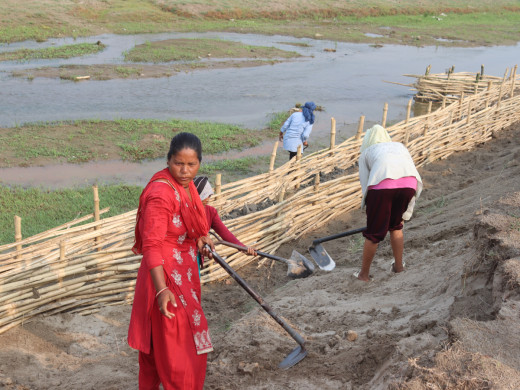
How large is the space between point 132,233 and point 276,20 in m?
23.9

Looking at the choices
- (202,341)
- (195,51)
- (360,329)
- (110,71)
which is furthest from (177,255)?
(195,51)

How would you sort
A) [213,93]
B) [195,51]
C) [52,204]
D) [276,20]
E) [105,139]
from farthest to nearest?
[276,20] < [195,51] < [213,93] < [105,139] < [52,204]

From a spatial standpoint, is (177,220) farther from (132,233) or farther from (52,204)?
(52,204)

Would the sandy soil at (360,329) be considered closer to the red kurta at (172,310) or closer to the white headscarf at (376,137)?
the red kurta at (172,310)

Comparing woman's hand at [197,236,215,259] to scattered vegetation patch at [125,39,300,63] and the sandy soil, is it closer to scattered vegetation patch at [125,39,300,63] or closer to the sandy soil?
the sandy soil

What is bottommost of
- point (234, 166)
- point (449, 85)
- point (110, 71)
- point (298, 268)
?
point (234, 166)

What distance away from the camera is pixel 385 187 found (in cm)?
361

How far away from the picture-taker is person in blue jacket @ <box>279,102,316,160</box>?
23.4ft

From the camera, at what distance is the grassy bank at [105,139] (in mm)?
8172

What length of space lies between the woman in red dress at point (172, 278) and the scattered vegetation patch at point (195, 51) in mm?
14539

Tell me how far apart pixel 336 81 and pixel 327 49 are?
5.20 meters

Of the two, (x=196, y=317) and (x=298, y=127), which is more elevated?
(x=196, y=317)

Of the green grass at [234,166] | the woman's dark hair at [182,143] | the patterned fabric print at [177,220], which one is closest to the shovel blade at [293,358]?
the patterned fabric print at [177,220]

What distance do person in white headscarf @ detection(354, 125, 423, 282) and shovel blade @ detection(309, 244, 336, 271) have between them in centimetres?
37
